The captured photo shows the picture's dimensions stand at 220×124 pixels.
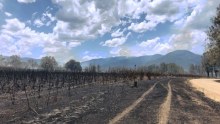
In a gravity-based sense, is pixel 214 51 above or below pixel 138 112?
above

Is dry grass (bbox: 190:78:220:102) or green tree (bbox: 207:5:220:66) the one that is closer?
dry grass (bbox: 190:78:220:102)

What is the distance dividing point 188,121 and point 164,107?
19.5ft

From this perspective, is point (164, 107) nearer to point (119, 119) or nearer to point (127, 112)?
point (127, 112)

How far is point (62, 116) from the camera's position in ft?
67.4

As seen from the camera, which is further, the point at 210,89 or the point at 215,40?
the point at 215,40

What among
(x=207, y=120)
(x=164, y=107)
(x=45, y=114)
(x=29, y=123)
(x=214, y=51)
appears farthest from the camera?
(x=214, y=51)

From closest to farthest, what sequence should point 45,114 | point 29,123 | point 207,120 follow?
point 29,123
point 207,120
point 45,114

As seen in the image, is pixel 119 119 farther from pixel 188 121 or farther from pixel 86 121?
pixel 188 121

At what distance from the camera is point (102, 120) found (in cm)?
1852

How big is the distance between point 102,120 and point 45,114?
4.50 meters

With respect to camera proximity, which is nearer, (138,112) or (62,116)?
(62,116)

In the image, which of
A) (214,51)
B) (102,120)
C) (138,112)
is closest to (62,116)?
(102,120)

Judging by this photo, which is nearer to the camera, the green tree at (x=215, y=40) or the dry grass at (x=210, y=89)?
the dry grass at (x=210, y=89)

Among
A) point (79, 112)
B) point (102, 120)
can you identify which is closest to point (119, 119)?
point (102, 120)
